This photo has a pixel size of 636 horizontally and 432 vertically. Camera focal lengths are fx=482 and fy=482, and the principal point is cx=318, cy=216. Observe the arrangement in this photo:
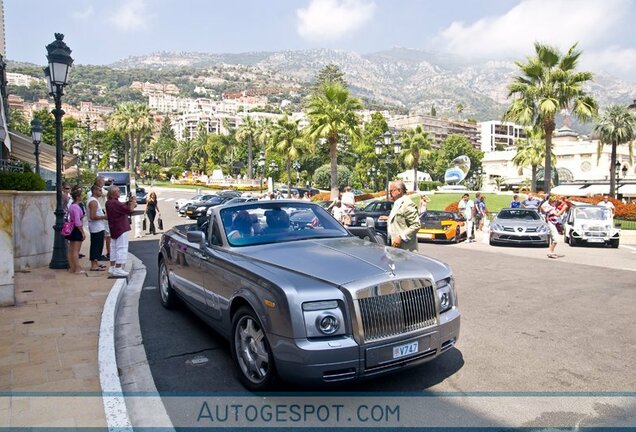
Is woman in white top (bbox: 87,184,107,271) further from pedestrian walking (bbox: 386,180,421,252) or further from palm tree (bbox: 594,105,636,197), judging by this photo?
palm tree (bbox: 594,105,636,197)

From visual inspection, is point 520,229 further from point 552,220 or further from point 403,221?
point 403,221

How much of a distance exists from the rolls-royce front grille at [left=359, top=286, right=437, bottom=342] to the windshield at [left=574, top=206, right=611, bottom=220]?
15.6 meters

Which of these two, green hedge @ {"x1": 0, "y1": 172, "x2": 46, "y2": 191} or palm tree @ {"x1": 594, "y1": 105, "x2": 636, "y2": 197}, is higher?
A: palm tree @ {"x1": 594, "y1": 105, "x2": 636, "y2": 197}

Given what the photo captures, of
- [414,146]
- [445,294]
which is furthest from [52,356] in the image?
[414,146]

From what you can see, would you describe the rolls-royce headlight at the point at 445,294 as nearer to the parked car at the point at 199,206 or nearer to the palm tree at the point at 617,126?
the parked car at the point at 199,206

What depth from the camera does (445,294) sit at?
14.7 feet

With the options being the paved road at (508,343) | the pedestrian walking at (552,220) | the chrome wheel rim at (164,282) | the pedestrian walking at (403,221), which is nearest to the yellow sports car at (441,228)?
the pedestrian walking at (552,220)

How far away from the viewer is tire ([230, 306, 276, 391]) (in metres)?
4.06

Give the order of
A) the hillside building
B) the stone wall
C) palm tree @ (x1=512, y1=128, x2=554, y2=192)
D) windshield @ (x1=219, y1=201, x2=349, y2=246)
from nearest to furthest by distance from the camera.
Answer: windshield @ (x1=219, y1=201, x2=349, y2=246) < the stone wall < palm tree @ (x1=512, y1=128, x2=554, y2=192) < the hillside building

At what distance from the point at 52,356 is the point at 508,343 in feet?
16.3

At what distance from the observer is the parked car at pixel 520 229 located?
16.2 meters

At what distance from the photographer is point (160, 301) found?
25.5ft

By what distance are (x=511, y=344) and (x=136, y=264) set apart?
875 cm

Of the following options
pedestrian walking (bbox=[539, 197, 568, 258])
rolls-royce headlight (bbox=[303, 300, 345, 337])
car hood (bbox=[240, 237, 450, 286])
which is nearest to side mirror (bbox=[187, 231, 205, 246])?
car hood (bbox=[240, 237, 450, 286])
